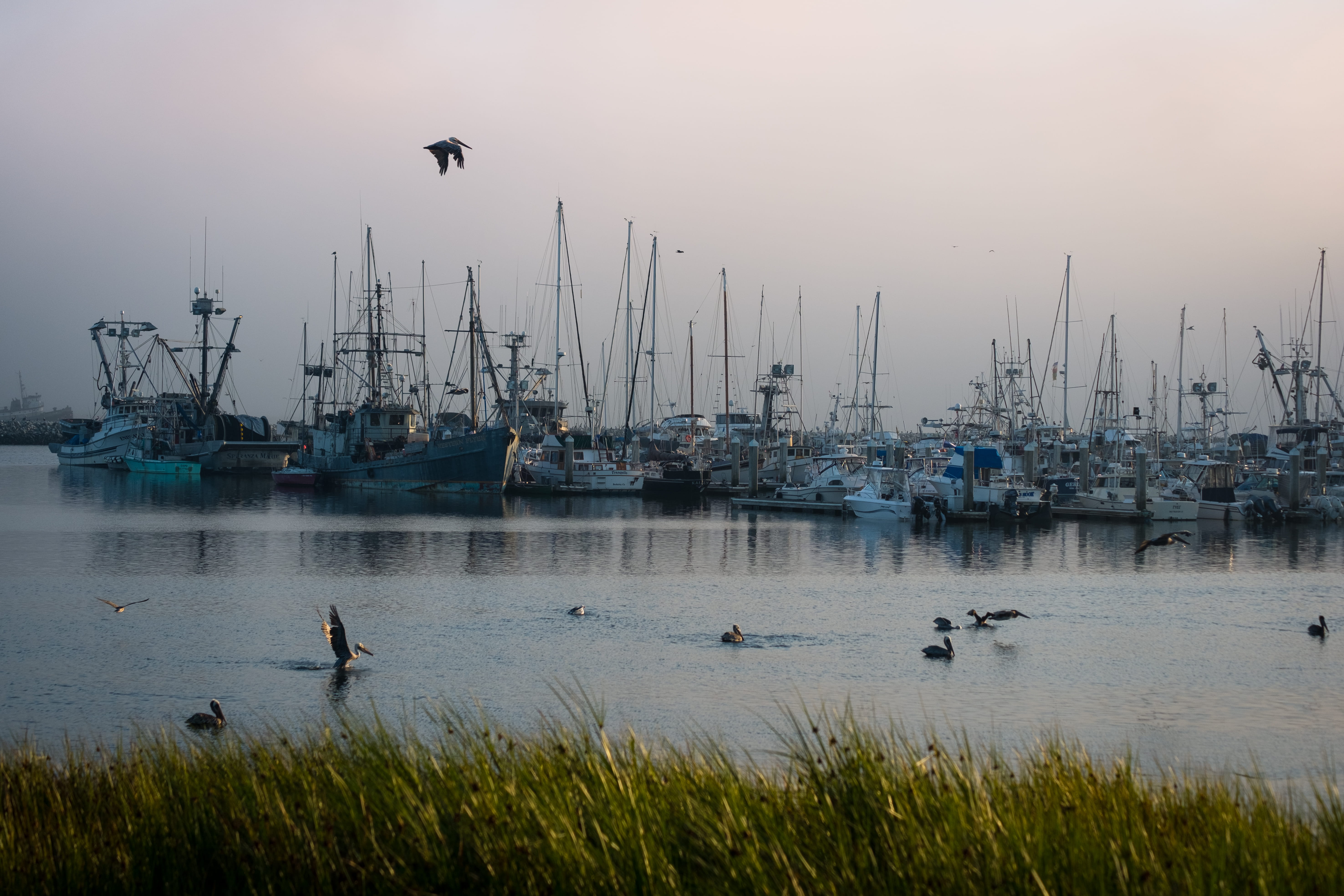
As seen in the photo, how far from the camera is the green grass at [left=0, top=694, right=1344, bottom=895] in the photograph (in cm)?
670

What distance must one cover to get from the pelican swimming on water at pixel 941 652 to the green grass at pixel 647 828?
1286 cm

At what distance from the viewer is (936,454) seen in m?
74.2

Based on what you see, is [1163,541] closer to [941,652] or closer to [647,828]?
[941,652]

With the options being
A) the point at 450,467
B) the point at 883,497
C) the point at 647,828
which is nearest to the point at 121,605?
the point at 647,828

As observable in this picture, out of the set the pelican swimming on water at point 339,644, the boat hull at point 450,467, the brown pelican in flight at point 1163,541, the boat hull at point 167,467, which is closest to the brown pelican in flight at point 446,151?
the pelican swimming on water at point 339,644

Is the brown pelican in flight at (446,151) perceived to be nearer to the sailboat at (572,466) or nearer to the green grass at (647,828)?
the green grass at (647,828)

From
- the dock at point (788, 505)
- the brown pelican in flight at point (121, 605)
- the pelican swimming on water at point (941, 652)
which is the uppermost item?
the dock at point (788, 505)

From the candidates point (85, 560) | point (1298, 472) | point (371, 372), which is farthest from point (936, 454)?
point (85, 560)

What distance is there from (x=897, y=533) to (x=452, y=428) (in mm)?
54113

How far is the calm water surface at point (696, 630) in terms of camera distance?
17.5 meters

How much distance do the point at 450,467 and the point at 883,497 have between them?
32259 mm

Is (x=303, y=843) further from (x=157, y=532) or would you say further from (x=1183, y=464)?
(x=1183, y=464)

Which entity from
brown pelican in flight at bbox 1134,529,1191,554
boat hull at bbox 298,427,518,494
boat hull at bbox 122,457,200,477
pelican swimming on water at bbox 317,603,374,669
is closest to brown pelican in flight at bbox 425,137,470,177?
pelican swimming on water at bbox 317,603,374,669

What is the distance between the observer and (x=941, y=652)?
74.1ft
